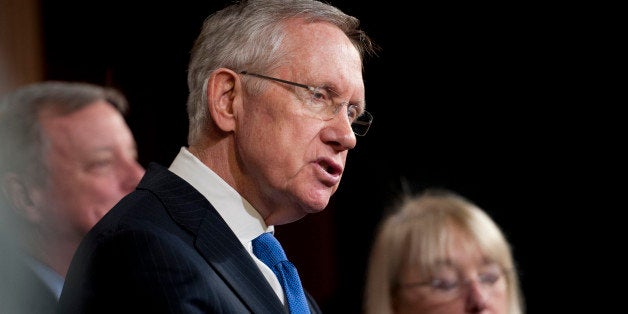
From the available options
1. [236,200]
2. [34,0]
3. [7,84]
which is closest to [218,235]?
[236,200]


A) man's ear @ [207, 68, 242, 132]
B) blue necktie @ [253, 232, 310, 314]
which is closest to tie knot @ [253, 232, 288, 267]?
blue necktie @ [253, 232, 310, 314]

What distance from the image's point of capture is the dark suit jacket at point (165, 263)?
47.3 inches

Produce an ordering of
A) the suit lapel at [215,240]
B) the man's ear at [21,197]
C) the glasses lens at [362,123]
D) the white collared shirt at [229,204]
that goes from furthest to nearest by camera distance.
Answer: the man's ear at [21,197]
the glasses lens at [362,123]
the white collared shirt at [229,204]
the suit lapel at [215,240]

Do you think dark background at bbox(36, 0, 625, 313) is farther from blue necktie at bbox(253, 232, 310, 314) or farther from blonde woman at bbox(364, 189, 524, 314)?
blue necktie at bbox(253, 232, 310, 314)

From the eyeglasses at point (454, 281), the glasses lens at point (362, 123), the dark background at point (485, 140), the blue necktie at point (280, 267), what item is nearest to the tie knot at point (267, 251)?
the blue necktie at point (280, 267)

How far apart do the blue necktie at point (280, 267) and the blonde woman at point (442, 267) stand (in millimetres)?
858

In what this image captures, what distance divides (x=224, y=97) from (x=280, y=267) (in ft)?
1.05

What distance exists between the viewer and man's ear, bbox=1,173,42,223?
2176 millimetres

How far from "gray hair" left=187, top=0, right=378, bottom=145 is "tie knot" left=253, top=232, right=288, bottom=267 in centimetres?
22

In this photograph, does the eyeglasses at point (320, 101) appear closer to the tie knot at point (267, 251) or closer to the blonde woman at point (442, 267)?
the tie knot at point (267, 251)

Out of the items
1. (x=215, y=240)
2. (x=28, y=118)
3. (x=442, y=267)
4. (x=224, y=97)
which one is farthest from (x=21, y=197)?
(x=442, y=267)

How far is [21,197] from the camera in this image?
2180 mm

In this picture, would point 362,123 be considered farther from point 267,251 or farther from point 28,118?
point 28,118

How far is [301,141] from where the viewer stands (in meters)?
1.46
